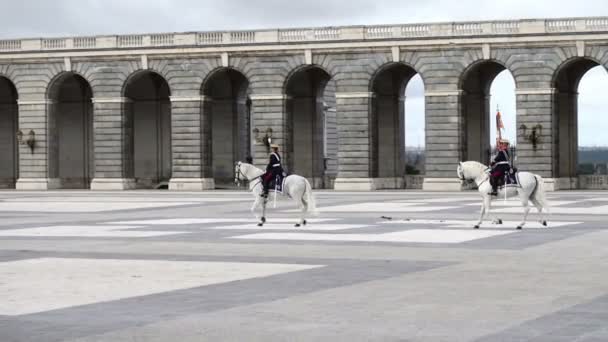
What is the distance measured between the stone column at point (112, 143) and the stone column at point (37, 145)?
3506mm

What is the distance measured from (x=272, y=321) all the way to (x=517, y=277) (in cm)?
585

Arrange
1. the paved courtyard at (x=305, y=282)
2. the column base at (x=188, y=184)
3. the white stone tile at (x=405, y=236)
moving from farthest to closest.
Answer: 1. the column base at (x=188, y=184)
2. the white stone tile at (x=405, y=236)
3. the paved courtyard at (x=305, y=282)

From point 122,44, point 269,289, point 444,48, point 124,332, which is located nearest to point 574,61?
point 444,48

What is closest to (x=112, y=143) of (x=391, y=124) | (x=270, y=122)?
(x=270, y=122)

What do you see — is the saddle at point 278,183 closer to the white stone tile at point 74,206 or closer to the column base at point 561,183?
the white stone tile at point 74,206

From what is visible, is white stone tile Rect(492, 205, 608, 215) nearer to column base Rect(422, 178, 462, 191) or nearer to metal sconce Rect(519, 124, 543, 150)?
metal sconce Rect(519, 124, 543, 150)

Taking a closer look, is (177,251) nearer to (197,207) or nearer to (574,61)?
(197,207)

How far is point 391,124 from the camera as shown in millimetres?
77625

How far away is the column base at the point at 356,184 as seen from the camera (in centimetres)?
7325

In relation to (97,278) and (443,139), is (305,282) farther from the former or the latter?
(443,139)

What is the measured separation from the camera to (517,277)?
729 inches

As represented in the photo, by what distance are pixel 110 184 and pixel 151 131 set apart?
20.9 ft

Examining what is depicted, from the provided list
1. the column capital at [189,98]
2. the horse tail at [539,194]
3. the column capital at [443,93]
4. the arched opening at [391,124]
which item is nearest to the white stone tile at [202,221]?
the horse tail at [539,194]

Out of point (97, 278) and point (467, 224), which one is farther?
point (467, 224)
